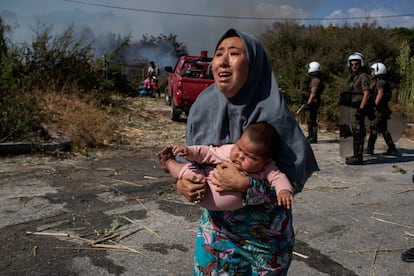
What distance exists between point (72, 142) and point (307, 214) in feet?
16.8

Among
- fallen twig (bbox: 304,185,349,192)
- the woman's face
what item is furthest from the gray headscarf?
fallen twig (bbox: 304,185,349,192)

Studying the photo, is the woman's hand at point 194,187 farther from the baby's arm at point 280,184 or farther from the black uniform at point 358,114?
the black uniform at point 358,114

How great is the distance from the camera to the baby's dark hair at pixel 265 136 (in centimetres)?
194

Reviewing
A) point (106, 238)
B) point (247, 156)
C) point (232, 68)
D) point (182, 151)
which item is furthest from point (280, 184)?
point (106, 238)

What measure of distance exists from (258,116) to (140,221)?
9.91 feet

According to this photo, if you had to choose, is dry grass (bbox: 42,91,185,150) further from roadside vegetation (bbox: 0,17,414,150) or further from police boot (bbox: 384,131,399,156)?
police boot (bbox: 384,131,399,156)

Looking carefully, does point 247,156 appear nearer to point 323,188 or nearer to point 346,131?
point 323,188

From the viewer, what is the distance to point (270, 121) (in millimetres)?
2006

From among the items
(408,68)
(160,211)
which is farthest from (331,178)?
(408,68)

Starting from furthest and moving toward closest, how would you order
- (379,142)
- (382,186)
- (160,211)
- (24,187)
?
(379,142) → (382,186) → (24,187) → (160,211)

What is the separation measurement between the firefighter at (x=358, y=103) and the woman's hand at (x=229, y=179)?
22.5 ft

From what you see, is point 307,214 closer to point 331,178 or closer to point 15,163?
point 331,178

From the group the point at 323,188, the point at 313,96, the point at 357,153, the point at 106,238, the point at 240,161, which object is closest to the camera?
the point at 240,161

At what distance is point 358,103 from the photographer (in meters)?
8.41
